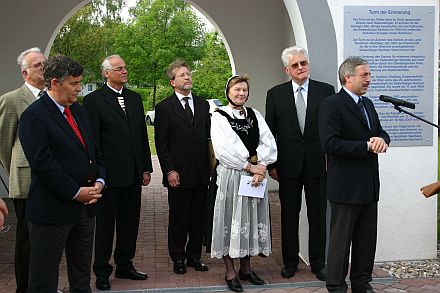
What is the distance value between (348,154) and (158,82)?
31.6 m

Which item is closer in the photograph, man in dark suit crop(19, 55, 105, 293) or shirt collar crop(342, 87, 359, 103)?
man in dark suit crop(19, 55, 105, 293)

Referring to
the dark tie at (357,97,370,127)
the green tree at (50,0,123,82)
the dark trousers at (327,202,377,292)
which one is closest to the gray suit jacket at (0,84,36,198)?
the dark trousers at (327,202,377,292)

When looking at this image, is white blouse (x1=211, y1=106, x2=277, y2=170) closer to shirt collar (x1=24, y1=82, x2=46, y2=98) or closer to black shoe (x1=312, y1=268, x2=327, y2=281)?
black shoe (x1=312, y1=268, x2=327, y2=281)

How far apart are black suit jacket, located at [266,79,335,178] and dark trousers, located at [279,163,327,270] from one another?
13cm

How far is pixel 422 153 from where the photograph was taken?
19.4 ft

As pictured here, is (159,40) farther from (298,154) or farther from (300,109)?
(298,154)

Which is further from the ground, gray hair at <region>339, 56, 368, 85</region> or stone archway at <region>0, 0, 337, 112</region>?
stone archway at <region>0, 0, 337, 112</region>

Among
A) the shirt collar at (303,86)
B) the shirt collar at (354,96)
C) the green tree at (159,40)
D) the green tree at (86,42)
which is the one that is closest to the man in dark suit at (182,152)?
the shirt collar at (303,86)

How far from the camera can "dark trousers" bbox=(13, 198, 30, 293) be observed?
15.2ft

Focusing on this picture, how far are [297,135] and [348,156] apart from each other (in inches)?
34.7

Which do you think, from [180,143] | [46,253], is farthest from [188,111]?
[46,253]

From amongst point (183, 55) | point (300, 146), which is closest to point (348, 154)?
point (300, 146)

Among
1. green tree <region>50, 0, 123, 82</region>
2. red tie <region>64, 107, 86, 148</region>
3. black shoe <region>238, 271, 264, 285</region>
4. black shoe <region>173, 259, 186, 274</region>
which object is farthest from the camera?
green tree <region>50, 0, 123, 82</region>

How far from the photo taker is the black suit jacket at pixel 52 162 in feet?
11.9
